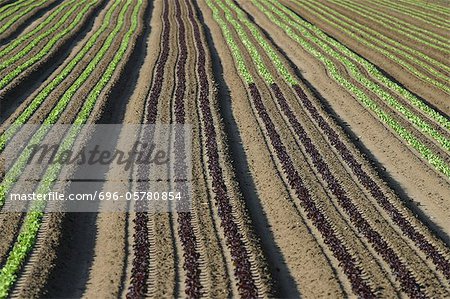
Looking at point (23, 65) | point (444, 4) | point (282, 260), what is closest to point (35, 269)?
point (282, 260)

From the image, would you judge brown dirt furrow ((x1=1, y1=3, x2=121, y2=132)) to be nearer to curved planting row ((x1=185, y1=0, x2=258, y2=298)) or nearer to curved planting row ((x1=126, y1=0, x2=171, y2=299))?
curved planting row ((x1=126, y1=0, x2=171, y2=299))

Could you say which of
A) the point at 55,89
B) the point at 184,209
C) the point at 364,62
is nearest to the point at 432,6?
the point at 364,62

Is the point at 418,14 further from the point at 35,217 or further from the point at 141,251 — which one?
the point at 35,217

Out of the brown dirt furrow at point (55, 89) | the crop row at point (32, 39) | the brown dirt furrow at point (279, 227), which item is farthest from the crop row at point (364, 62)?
the crop row at point (32, 39)

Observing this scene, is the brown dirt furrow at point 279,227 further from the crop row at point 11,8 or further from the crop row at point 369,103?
the crop row at point 11,8

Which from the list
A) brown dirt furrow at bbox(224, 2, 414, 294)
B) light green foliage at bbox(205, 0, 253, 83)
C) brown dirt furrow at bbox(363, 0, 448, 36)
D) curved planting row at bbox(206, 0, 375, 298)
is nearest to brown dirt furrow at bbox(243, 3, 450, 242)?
brown dirt furrow at bbox(224, 2, 414, 294)

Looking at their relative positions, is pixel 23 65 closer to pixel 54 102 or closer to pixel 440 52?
pixel 54 102
